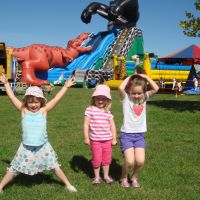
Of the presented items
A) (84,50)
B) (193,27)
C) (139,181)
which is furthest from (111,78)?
(139,181)

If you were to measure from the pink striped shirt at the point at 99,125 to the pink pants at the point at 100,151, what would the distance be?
72 mm

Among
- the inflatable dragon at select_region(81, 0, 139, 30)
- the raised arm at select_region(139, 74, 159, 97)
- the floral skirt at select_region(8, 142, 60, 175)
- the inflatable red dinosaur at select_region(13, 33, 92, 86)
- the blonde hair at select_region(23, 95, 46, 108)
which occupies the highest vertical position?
the inflatable dragon at select_region(81, 0, 139, 30)

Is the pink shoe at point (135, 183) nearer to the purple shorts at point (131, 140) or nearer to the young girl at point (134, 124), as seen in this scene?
the young girl at point (134, 124)

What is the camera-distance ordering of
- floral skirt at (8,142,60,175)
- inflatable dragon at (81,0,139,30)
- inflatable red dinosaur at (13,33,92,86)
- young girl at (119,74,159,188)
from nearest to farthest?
floral skirt at (8,142,60,175)
young girl at (119,74,159,188)
inflatable red dinosaur at (13,33,92,86)
inflatable dragon at (81,0,139,30)

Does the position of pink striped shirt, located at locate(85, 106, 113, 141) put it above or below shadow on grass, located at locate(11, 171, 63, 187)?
above

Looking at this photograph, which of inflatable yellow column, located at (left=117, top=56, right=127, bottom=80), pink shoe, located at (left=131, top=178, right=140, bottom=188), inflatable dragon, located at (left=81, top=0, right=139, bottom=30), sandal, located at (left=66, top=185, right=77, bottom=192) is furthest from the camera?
inflatable dragon, located at (left=81, top=0, right=139, bottom=30)

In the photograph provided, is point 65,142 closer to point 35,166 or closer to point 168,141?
point 168,141

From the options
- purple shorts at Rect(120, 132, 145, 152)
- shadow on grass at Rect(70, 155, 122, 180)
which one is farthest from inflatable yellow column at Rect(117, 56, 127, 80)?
purple shorts at Rect(120, 132, 145, 152)

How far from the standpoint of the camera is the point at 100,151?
17.8 feet

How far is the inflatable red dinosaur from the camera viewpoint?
89.4ft

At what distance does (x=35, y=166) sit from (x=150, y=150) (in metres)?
3.18

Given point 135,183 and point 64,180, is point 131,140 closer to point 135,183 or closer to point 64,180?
point 135,183

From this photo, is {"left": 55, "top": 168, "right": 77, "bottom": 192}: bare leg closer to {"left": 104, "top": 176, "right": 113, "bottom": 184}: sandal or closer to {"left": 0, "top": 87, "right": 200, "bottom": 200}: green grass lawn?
{"left": 0, "top": 87, "right": 200, "bottom": 200}: green grass lawn

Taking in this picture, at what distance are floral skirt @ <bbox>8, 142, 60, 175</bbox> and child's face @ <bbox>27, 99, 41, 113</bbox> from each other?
48 centimetres
